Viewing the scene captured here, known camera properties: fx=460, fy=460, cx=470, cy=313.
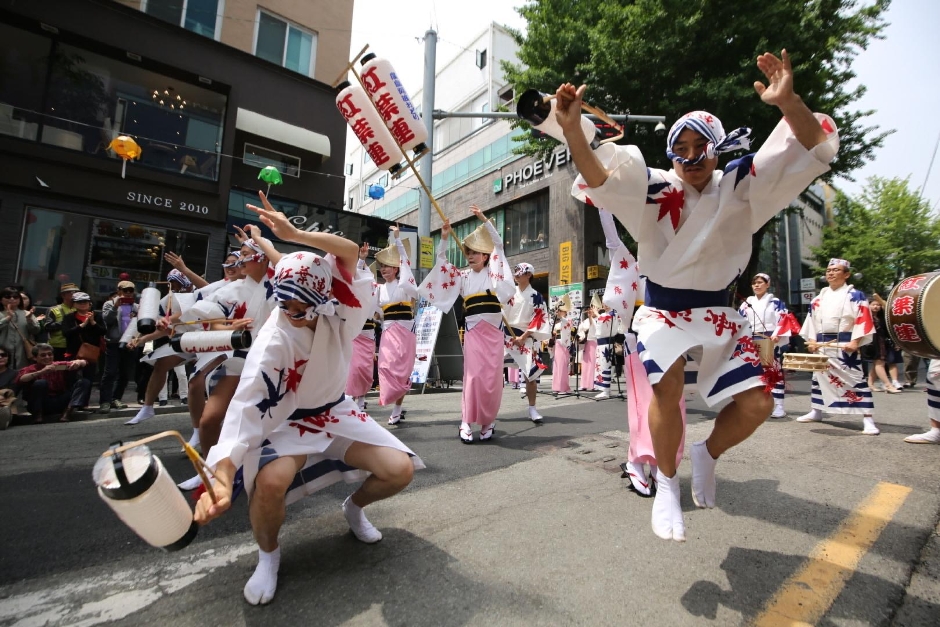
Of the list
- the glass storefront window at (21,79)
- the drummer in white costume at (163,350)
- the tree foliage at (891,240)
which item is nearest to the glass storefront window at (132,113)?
the glass storefront window at (21,79)

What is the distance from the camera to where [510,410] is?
6742 mm

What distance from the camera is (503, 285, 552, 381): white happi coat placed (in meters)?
5.84

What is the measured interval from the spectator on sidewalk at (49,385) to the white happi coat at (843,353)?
9.13m

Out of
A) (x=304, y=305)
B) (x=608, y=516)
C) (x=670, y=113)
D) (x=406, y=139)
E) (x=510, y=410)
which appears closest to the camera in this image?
(x=304, y=305)

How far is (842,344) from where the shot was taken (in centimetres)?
516

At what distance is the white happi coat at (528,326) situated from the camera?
5836mm

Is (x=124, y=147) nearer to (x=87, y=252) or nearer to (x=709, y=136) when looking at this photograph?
(x=87, y=252)

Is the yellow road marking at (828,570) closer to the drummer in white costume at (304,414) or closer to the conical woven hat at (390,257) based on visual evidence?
the drummer in white costume at (304,414)

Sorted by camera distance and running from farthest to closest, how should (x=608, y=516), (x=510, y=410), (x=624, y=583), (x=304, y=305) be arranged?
(x=510, y=410)
(x=608, y=516)
(x=304, y=305)
(x=624, y=583)

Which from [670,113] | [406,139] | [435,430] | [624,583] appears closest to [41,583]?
[624,583]

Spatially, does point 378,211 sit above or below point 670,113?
above

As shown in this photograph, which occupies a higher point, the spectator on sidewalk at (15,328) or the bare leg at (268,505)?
the spectator on sidewalk at (15,328)

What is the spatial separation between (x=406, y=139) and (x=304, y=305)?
3.52 meters

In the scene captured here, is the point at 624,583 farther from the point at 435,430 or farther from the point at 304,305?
the point at 435,430
